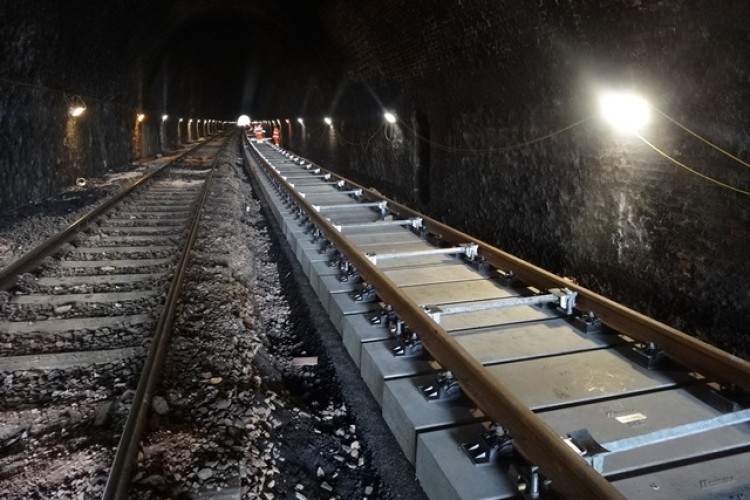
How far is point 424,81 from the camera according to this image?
10578 millimetres

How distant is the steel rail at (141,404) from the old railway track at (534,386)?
4.21 ft

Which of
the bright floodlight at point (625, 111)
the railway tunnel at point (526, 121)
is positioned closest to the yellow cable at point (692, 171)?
the railway tunnel at point (526, 121)

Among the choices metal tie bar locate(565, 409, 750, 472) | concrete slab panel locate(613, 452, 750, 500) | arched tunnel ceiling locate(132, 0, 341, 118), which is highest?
arched tunnel ceiling locate(132, 0, 341, 118)

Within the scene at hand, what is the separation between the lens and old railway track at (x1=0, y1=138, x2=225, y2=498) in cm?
303

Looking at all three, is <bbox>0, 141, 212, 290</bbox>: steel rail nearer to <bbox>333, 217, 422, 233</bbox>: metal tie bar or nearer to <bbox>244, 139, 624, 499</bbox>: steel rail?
<bbox>333, 217, 422, 233</bbox>: metal tie bar

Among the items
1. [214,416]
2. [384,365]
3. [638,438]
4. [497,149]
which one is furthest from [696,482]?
[497,149]

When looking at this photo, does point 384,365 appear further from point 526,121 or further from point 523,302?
point 526,121

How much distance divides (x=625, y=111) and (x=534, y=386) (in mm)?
3436

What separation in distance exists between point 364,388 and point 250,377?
796 mm

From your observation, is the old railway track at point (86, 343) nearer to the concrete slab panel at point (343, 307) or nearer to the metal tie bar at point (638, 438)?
the concrete slab panel at point (343, 307)

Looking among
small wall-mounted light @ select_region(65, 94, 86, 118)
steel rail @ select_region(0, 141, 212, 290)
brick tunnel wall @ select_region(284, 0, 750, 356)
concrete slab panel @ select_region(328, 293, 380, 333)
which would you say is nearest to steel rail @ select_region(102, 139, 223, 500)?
concrete slab panel @ select_region(328, 293, 380, 333)

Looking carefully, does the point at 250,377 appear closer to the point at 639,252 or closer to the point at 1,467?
the point at 1,467

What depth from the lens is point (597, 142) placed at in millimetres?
5930

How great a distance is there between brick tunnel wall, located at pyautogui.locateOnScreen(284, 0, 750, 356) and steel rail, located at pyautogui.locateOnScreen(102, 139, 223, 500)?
422cm
